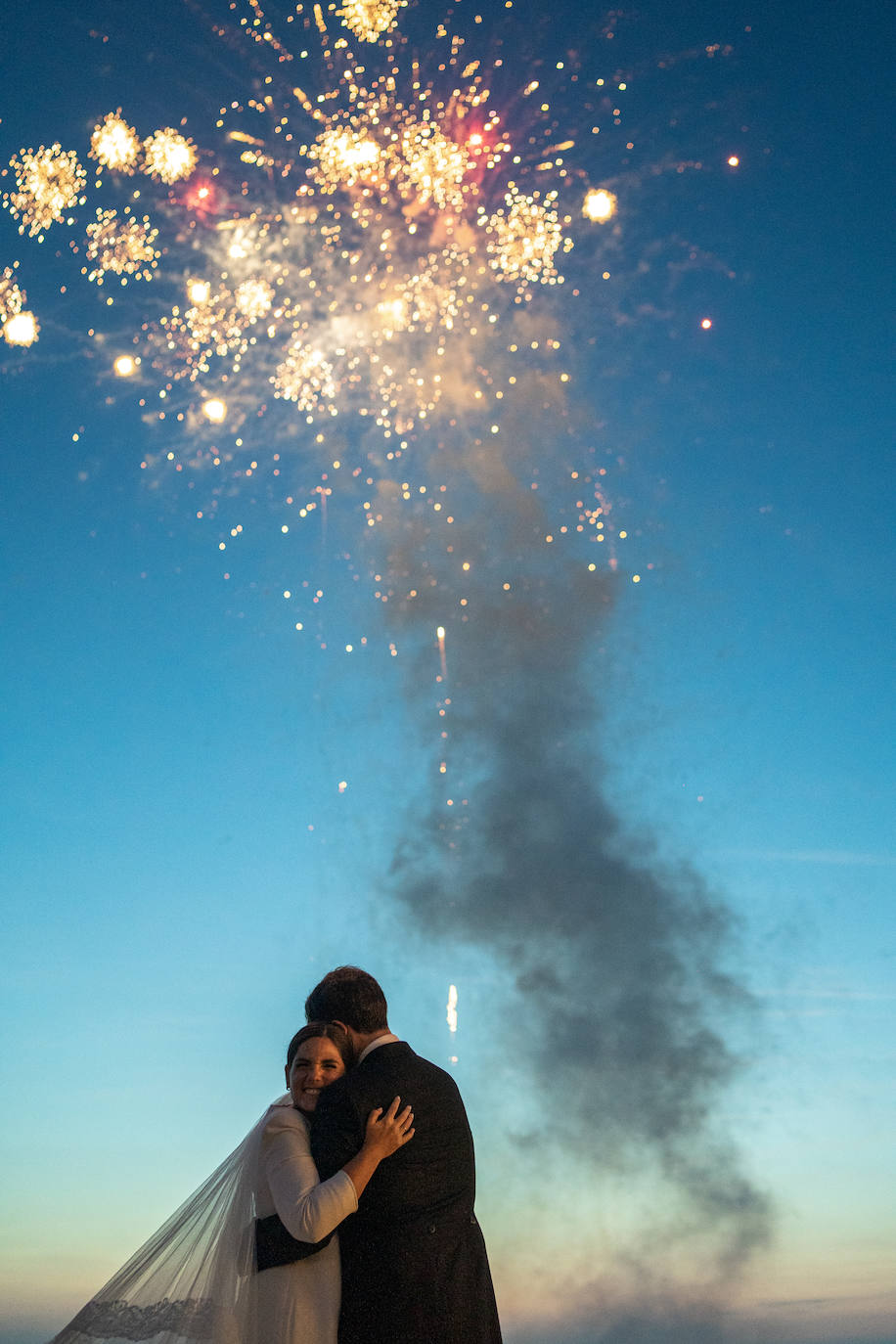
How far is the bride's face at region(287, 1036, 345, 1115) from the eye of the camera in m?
4.97

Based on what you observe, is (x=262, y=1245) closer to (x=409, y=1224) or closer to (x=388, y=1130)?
(x=409, y=1224)

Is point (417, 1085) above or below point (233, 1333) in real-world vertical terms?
above

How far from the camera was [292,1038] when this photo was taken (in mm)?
5156

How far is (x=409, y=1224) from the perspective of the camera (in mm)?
4664

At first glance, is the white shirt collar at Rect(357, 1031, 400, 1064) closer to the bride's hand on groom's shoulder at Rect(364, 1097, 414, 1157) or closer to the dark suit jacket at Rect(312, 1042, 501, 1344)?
the dark suit jacket at Rect(312, 1042, 501, 1344)

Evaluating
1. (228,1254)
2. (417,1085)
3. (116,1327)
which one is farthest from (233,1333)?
(417,1085)

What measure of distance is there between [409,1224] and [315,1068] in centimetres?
77

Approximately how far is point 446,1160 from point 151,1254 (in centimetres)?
156

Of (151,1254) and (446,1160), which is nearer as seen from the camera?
(446,1160)

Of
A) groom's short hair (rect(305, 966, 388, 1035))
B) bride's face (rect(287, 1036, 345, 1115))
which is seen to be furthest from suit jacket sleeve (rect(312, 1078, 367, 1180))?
groom's short hair (rect(305, 966, 388, 1035))

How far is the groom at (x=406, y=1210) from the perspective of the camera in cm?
455

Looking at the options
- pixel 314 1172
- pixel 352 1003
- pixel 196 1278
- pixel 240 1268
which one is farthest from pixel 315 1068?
pixel 196 1278

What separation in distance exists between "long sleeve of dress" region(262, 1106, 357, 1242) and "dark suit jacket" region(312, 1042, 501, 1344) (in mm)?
87

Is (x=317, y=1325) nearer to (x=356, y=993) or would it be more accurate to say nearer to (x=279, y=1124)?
(x=279, y=1124)
